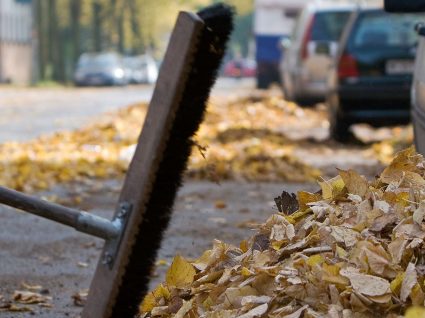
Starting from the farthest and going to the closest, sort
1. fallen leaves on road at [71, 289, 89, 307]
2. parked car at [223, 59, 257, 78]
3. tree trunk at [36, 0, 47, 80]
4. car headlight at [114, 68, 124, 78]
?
1. parked car at [223, 59, 257, 78]
2. tree trunk at [36, 0, 47, 80]
3. car headlight at [114, 68, 124, 78]
4. fallen leaves on road at [71, 289, 89, 307]

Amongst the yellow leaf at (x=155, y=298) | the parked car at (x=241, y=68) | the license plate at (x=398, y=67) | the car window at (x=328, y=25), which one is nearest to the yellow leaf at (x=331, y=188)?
the yellow leaf at (x=155, y=298)

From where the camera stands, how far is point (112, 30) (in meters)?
82.0

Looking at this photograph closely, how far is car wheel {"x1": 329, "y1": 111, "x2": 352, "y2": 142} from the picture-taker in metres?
16.9

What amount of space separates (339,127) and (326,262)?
43.1 feet

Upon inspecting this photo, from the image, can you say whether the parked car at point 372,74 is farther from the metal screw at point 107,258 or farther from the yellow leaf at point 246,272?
the metal screw at point 107,258

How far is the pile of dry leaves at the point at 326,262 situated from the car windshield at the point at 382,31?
38.6 feet

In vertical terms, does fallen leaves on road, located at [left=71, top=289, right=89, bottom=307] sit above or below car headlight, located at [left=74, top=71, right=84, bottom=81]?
above

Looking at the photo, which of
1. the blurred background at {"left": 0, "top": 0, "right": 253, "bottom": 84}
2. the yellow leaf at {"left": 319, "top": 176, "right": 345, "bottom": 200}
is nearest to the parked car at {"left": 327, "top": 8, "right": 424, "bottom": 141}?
the yellow leaf at {"left": 319, "top": 176, "right": 345, "bottom": 200}

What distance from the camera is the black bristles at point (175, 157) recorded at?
11.5 ft

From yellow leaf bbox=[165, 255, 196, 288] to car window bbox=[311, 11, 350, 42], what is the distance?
18328mm

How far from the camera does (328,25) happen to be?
907 inches

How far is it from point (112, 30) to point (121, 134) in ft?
216

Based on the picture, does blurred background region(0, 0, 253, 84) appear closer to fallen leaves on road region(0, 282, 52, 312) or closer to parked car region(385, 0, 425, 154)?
parked car region(385, 0, 425, 154)

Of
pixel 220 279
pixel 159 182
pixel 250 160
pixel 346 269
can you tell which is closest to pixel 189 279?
pixel 220 279
